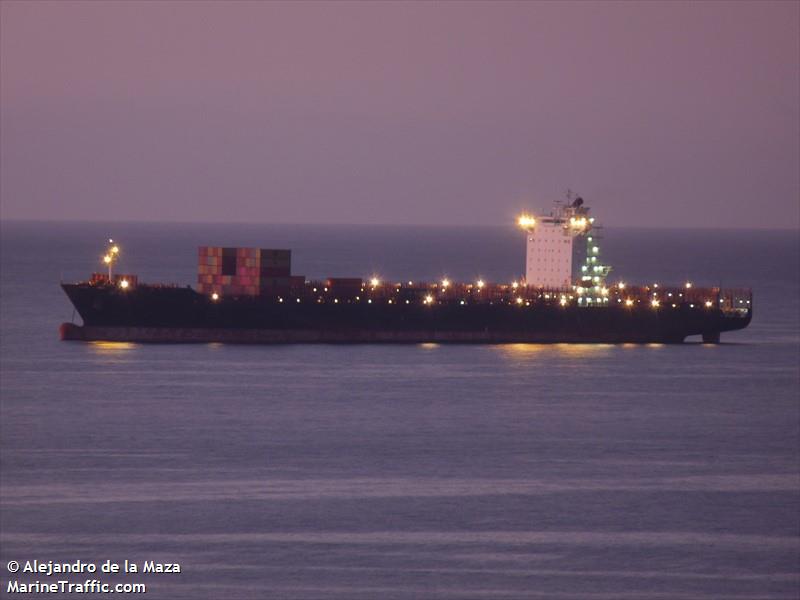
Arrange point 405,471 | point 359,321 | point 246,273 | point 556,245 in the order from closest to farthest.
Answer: point 405,471, point 246,273, point 359,321, point 556,245

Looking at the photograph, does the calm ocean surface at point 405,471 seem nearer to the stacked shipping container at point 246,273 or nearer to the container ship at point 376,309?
the container ship at point 376,309

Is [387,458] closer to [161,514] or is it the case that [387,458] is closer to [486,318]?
[161,514]

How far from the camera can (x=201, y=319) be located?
92500 mm

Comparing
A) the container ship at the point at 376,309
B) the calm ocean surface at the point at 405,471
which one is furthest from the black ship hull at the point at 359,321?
the calm ocean surface at the point at 405,471

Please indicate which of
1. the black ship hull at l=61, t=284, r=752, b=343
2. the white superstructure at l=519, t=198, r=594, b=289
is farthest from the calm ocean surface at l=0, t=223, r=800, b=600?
the white superstructure at l=519, t=198, r=594, b=289

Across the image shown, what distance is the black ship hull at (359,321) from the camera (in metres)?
91.7

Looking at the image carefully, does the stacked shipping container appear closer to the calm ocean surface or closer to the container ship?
the container ship

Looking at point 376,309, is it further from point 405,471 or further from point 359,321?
point 405,471

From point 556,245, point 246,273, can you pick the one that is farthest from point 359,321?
point 556,245

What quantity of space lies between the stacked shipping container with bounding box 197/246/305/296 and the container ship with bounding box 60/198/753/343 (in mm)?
57

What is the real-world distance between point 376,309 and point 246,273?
25.0 feet

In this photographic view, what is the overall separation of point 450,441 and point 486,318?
34955 mm

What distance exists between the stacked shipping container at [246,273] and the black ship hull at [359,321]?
3.94ft

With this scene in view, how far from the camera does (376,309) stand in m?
94.4
